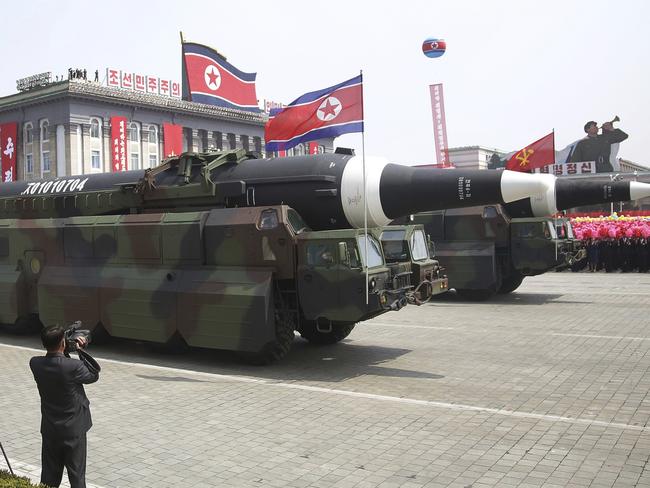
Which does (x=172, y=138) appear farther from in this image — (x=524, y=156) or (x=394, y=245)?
(x=394, y=245)

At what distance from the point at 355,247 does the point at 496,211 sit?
25.5ft

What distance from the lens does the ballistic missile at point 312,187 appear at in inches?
344

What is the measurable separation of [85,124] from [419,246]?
43.0 meters

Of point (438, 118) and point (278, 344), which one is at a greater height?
point (438, 118)

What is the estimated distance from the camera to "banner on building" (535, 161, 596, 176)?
2147 inches

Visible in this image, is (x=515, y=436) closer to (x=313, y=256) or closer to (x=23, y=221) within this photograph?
(x=313, y=256)

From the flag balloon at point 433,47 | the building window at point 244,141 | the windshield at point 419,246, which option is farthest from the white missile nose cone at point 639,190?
the building window at point 244,141

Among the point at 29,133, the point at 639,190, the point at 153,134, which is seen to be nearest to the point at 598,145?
the point at 153,134

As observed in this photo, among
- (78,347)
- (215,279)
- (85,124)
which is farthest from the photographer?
(85,124)

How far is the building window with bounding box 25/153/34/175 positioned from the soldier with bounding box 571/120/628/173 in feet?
140

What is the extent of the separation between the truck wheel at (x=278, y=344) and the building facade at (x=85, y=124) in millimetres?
39442

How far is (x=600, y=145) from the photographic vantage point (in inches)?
2199

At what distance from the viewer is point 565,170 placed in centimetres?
5688

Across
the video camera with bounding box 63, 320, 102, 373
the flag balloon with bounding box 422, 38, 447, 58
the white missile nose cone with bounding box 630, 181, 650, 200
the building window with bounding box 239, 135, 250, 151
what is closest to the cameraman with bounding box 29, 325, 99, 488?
the video camera with bounding box 63, 320, 102, 373
